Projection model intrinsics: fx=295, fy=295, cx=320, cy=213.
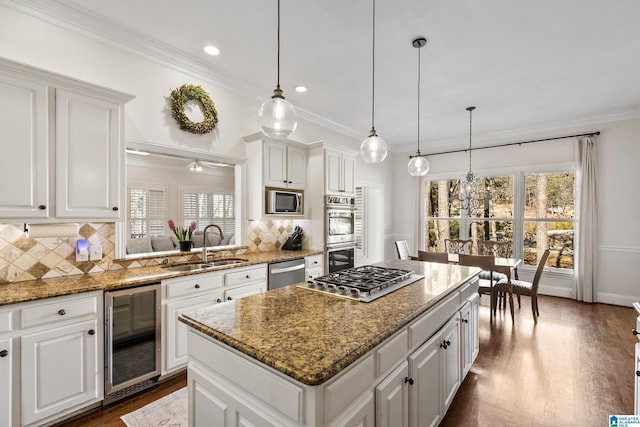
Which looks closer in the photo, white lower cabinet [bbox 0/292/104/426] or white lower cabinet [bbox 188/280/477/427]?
white lower cabinet [bbox 188/280/477/427]

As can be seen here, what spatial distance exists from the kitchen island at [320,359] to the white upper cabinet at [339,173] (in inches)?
95.1

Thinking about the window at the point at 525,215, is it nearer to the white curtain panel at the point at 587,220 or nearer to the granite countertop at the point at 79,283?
the white curtain panel at the point at 587,220

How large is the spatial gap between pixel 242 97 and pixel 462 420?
388 cm

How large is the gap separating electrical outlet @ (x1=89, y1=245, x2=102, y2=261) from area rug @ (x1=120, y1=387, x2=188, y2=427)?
126 cm

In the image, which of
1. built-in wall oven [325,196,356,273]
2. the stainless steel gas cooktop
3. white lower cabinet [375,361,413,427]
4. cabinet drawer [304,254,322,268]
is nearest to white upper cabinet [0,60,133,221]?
the stainless steel gas cooktop

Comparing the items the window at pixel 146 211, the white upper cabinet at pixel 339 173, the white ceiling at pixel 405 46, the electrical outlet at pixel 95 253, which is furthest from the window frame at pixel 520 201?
the electrical outlet at pixel 95 253

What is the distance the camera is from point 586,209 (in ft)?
15.4

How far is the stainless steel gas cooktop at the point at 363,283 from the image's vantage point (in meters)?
1.79

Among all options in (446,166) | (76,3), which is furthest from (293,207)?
(446,166)

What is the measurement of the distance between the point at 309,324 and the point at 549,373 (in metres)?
2.66

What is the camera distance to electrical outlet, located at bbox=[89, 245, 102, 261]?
8.19 feet

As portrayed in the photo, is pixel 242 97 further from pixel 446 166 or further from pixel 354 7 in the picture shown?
pixel 446 166

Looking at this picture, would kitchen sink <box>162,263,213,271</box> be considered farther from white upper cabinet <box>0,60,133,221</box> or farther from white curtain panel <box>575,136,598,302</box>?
white curtain panel <box>575,136,598,302</box>

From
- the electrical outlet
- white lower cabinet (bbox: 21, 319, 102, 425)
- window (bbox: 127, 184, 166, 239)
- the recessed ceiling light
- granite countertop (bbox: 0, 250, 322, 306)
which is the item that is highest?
the recessed ceiling light
